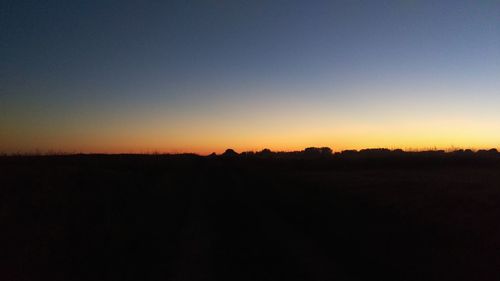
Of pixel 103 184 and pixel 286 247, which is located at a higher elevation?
pixel 103 184

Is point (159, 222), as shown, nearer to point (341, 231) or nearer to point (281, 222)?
point (281, 222)

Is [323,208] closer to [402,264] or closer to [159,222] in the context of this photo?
[159,222]

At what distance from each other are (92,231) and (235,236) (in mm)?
4659

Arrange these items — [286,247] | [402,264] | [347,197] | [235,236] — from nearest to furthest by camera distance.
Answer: [402,264] < [286,247] < [235,236] < [347,197]

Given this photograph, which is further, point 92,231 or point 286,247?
point 92,231

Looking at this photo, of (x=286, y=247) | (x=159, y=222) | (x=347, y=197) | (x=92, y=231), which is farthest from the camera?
(x=347, y=197)

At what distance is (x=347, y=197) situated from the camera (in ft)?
94.3

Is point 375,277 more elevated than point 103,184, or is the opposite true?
point 103,184

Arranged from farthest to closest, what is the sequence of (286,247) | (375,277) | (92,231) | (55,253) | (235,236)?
(235,236) → (92,231) → (286,247) → (55,253) → (375,277)

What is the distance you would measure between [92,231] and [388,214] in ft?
39.7

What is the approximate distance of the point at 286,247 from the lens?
14.1 meters

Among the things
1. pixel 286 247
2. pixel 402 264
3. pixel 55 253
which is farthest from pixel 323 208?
pixel 55 253

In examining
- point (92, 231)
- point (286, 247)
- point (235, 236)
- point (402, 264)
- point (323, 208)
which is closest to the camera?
point (402, 264)

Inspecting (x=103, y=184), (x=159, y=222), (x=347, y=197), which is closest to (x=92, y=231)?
(x=159, y=222)
